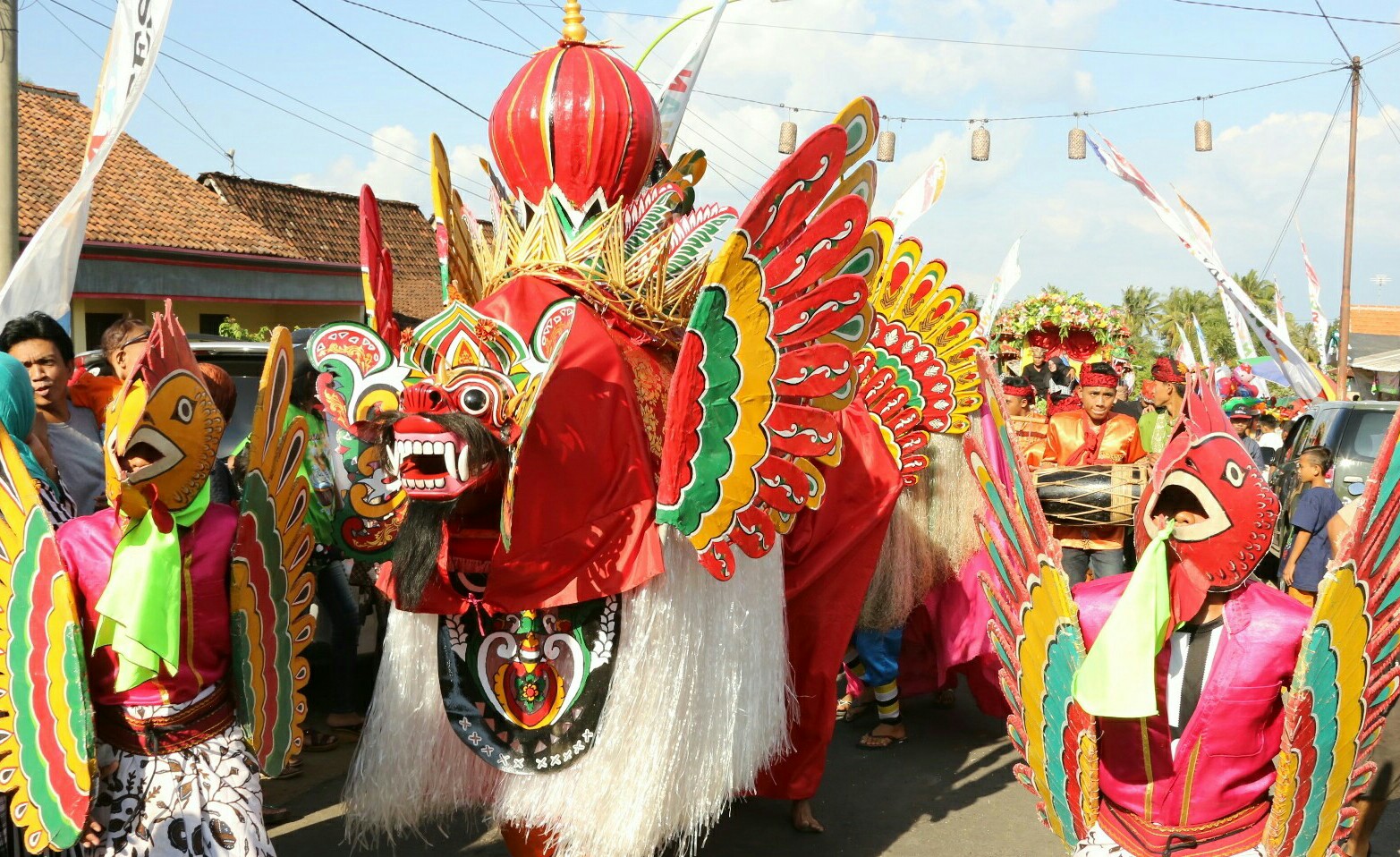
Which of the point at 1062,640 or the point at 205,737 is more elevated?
the point at 1062,640

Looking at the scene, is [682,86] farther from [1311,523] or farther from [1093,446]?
[1311,523]

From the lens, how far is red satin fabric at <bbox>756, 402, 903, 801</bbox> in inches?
168

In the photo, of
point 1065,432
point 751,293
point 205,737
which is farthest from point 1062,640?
point 1065,432

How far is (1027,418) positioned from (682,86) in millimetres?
2789

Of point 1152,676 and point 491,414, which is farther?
point 491,414

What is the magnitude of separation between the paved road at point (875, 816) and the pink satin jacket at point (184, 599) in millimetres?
1414

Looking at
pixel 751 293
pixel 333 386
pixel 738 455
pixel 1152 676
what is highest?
pixel 751 293

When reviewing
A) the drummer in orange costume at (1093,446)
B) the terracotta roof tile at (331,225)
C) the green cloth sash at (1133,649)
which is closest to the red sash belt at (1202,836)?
the green cloth sash at (1133,649)

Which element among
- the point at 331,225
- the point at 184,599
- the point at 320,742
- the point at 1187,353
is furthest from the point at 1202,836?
the point at 331,225

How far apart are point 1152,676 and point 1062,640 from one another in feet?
0.82

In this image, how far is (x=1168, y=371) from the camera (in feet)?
24.9

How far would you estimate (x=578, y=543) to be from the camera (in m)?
3.09

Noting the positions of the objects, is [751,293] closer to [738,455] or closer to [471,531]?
[738,455]

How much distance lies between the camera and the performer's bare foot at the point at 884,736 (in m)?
5.56
